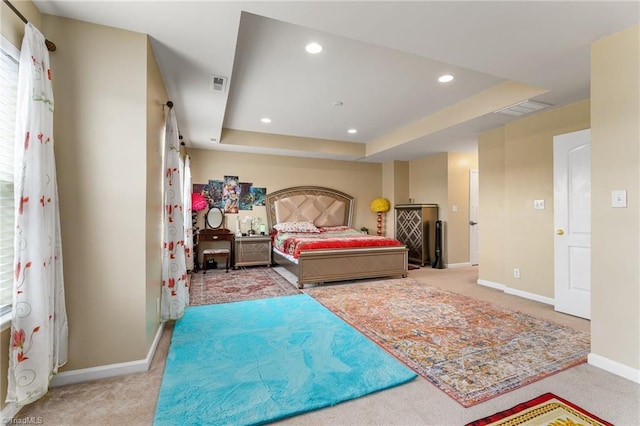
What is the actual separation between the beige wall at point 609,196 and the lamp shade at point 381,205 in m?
4.77

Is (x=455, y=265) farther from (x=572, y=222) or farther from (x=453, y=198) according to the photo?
(x=572, y=222)

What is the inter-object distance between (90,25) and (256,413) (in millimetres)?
2692

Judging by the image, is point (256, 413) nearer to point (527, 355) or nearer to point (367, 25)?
point (527, 355)

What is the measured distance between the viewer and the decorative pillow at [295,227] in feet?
19.5

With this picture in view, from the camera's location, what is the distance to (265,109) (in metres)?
4.28

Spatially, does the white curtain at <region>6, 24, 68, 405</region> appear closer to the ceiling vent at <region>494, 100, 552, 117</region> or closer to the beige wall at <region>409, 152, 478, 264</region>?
the ceiling vent at <region>494, 100, 552, 117</region>

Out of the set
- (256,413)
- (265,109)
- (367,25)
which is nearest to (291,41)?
(367,25)

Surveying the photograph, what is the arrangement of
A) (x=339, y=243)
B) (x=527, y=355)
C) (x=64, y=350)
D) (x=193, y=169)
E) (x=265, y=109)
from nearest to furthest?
(x=64, y=350) < (x=527, y=355) < (x=265, y=109) < (x=339, y=243) < (x=193, y=169)

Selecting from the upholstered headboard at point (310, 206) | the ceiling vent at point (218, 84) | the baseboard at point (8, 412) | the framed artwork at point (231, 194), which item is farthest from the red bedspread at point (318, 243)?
the baseboard at point (8, 412)

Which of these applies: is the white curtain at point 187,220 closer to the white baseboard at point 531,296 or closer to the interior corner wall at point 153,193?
the interior corner wall at point 153,193

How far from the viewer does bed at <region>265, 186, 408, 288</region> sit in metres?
4.38

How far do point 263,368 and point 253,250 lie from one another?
3793 millimetres

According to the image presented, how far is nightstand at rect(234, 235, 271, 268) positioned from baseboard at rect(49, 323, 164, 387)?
11.5 feet

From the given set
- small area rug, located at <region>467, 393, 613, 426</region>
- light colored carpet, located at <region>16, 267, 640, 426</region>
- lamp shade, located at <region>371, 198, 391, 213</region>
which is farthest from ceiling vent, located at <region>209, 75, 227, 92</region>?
lamp shade, located at <region>371, 198, 391, 213</region>
